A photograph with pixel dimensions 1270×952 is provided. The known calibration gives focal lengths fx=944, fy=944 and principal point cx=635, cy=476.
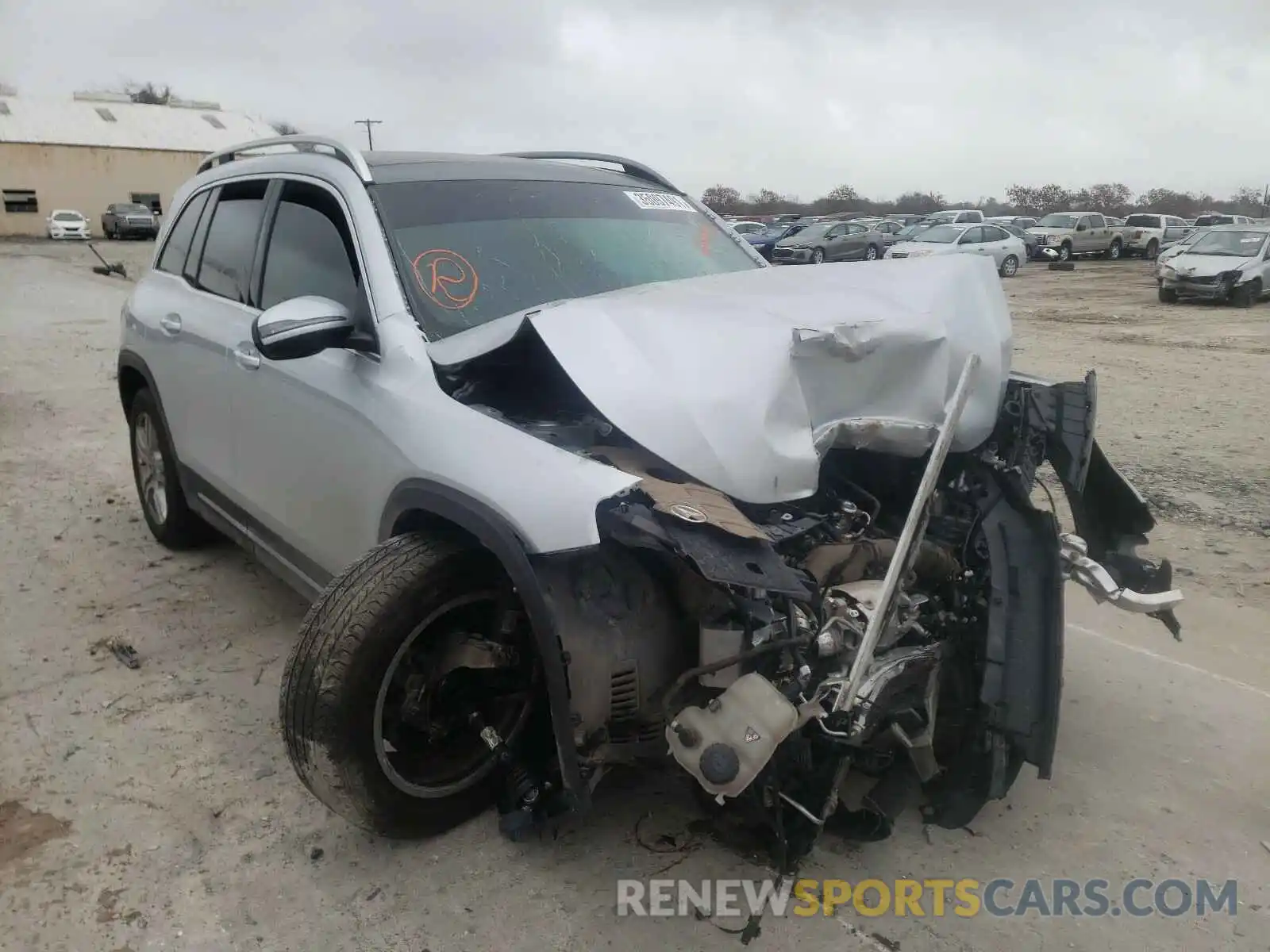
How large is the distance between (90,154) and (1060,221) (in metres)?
42.9

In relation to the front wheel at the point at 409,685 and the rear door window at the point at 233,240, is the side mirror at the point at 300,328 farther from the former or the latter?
the rear door window at the point at 233,240

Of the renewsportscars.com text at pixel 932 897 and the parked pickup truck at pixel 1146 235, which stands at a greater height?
the parked pickup truck at pixel 1146 235

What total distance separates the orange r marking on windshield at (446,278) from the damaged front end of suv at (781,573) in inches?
12.6

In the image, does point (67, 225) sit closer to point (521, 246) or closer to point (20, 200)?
point (20, 200)

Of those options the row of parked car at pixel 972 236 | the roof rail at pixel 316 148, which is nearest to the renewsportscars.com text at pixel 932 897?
the roof rail at pixel 316 148

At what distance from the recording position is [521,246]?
334 cm

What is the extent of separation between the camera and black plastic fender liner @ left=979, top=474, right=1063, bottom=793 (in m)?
2.52

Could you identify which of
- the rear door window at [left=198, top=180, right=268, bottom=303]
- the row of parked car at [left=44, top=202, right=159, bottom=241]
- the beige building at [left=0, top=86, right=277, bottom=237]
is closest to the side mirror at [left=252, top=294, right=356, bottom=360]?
the rear door window at [left=198, top=180, right=268, bottom=303]

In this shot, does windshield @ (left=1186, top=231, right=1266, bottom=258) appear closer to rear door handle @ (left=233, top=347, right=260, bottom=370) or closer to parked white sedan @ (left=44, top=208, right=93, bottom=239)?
rear door handle @ (left=233, top=347, right=260, bottom=370)

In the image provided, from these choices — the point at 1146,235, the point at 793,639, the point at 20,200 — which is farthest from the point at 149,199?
the point at 793,639

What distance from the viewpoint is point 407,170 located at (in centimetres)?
340

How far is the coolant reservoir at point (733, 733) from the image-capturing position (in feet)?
7.19

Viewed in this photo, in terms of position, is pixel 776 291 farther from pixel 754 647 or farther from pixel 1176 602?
pixel 1176 602

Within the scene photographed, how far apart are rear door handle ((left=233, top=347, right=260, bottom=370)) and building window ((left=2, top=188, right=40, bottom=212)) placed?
49550 mm
